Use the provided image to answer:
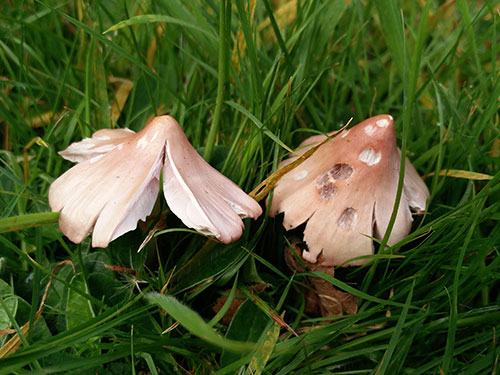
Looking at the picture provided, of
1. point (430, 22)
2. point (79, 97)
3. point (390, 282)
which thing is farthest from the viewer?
point (430, 22)

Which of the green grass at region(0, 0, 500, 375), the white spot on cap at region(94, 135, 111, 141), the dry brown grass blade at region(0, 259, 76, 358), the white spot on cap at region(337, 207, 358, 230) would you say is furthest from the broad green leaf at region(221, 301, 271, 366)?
the white spot on cap at region(94, 135, 111, 141)

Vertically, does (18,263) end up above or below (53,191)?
below

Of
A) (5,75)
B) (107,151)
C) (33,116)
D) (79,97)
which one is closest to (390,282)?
(107,151)

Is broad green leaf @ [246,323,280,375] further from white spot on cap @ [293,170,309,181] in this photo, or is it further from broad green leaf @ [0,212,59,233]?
broad green leaf @ [0,212,59,233]

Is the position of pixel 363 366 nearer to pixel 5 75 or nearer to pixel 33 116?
pixel 33 116

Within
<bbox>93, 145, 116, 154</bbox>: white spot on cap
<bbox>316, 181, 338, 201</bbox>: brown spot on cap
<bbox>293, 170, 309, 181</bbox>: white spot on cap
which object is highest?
<bbox>93, 145, 116, 154</bbox>: white spot on cap

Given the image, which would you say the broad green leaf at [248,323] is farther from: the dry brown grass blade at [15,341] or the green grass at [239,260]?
the dry brown grass blade at [15,341]

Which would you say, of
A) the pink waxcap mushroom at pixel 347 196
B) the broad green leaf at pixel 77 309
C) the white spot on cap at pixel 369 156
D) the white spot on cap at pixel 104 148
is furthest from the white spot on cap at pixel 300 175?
the broad green leaf at pixel 77 309

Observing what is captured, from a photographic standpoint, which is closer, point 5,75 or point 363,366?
point 363,366

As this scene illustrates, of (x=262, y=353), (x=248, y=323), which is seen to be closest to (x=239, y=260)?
(x=248, y=323)
